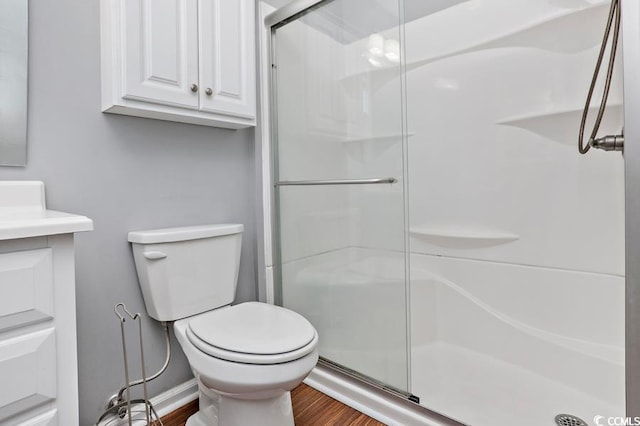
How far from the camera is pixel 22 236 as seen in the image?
0.67 metres

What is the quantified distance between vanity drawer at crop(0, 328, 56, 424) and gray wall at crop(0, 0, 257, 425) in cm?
52

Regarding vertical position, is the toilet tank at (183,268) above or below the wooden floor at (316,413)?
above

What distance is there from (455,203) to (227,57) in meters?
1.24

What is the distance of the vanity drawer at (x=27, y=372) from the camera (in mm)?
683

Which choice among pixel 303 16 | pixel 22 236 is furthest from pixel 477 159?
pixel 22 236

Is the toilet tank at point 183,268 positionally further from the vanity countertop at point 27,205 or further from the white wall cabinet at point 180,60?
the white wall cabinet at point 180,60

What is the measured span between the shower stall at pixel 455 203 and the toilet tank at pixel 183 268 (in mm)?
361

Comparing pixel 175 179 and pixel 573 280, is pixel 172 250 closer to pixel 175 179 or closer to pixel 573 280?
pixel 175 179

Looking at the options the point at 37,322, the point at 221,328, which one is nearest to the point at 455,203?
the point at 221,328

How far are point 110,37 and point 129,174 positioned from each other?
46 cm

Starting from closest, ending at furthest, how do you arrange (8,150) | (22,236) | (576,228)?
(22,236), (8,150), (576,228)

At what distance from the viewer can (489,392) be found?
4.70ft

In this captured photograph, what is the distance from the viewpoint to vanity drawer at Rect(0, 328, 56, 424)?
68 cm

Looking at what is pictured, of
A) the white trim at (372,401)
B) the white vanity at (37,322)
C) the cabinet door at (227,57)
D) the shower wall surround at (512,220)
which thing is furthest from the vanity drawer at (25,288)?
the shower wall surround at (512,220)
